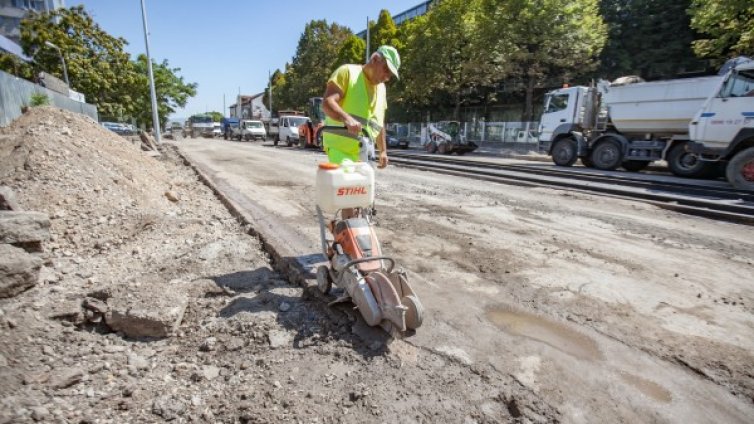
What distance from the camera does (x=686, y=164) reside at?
1177cm

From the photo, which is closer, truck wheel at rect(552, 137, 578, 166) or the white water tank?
A: the white water tank

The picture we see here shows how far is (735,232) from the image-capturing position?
17.7ft

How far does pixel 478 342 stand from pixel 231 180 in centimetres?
802

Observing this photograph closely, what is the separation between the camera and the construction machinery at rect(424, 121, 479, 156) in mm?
22000

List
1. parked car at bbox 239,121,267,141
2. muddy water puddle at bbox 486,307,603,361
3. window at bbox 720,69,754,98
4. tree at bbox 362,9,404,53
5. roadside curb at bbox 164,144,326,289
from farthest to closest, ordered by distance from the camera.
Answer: tree at bbox 362,9,404,53 → parked car at bbox 239,121,267,141 → window at bbox 720,69,754,98 → roadside curb at bbox 164,144,326,289 → muddy water puddle at bbox 486,307,603,361

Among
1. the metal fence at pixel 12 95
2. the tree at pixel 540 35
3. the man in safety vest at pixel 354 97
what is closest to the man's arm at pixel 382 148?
the man in safety vest at pixel 354 97

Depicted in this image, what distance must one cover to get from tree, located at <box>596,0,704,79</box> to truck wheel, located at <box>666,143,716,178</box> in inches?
696

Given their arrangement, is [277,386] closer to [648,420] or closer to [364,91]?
[648,420]

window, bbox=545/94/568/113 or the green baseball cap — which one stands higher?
window, bbox=545/94/568/113

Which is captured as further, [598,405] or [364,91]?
[364,91]

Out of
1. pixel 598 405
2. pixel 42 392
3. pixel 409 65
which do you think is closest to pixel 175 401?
pixel 42 392

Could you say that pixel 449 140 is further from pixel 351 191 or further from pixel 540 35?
pixel 351 191

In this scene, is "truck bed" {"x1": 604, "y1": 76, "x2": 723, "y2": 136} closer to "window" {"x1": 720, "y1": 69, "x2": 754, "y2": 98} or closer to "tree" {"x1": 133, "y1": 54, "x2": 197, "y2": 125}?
"window" {"x1": 720, "y1": 69, "x2": 754, "y2": 98}

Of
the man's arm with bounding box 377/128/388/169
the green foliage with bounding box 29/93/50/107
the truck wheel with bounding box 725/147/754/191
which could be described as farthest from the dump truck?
the green foliage with bounding box 29/93/50/107
